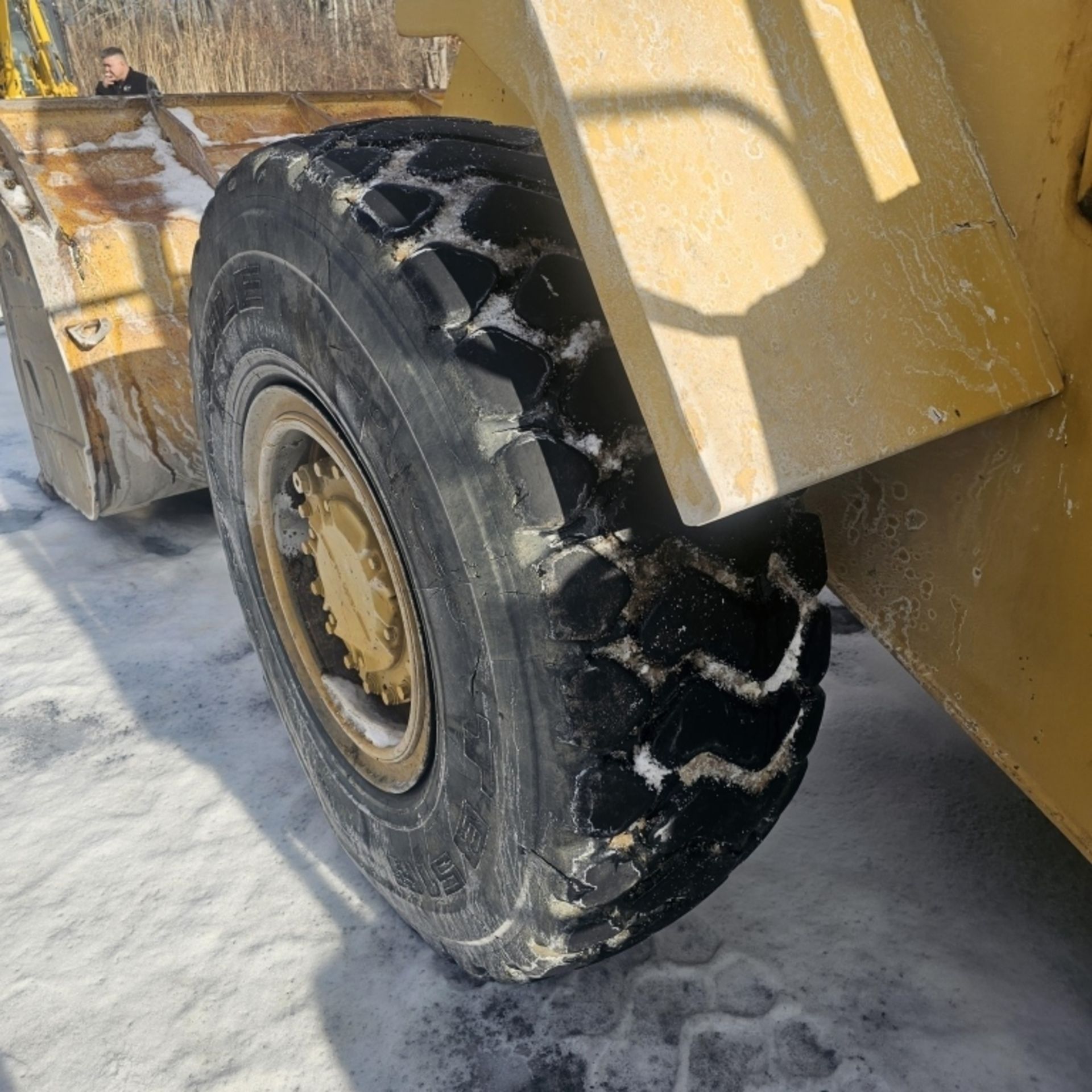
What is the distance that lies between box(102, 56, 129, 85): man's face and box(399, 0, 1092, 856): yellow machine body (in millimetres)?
6695

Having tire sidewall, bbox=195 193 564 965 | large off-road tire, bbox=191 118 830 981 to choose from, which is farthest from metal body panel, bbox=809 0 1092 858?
tire sidewall, bbox=195 193 564 965

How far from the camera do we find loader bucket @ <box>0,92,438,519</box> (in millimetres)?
2836

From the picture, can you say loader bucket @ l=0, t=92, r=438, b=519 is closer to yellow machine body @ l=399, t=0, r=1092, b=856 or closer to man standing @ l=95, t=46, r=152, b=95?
yellow machine body @ l=399, t=0, r=1092, b=856

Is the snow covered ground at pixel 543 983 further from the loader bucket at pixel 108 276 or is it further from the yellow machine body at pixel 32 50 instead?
the yellow machine body at pixel 32 50

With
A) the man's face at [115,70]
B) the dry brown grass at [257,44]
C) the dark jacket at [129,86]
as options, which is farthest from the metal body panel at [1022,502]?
the dry brown grass at [257,44]

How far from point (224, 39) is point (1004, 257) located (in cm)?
1446

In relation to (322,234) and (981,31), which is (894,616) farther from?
(322,234)

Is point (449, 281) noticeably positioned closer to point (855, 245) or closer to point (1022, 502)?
point (855, 245)

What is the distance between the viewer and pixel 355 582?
1.49 meters

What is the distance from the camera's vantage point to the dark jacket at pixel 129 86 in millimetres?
6359

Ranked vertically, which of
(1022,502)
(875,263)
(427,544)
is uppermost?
(875,263)

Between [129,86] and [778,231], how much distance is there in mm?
7054

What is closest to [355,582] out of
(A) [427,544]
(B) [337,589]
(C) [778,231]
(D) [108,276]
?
(B) [337,589]

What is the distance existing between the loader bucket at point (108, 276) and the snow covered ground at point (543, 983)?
1.15 metres
